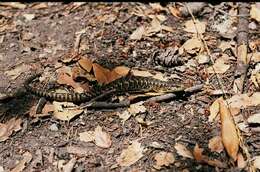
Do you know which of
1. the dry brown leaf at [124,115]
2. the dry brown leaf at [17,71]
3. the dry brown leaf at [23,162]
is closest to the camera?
the dry brown leaf at [23,162]

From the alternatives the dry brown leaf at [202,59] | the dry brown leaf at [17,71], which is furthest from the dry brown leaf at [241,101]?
the dry brown leaf at [17,71]

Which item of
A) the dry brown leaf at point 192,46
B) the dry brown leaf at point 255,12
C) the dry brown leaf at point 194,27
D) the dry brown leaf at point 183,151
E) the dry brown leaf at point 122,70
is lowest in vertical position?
the dry brown leaf at point 183,151

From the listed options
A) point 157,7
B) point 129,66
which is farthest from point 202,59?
point 157,7

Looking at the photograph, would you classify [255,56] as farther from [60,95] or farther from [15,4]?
[15,4]

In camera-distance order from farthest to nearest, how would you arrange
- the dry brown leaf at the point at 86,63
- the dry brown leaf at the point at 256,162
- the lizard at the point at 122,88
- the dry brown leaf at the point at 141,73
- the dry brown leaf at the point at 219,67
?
the dry brown leaf at the point at 86,63 → the dry brown leaf at the point at 141,73 → the dry brown leaf at the point at 219,67 → the lizard at the point at 122,88 → the dry brown leaf at the point at 256,162

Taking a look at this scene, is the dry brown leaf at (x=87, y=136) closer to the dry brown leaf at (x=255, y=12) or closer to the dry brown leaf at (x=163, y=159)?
the dry brown leaf at (x=163, y=159)
